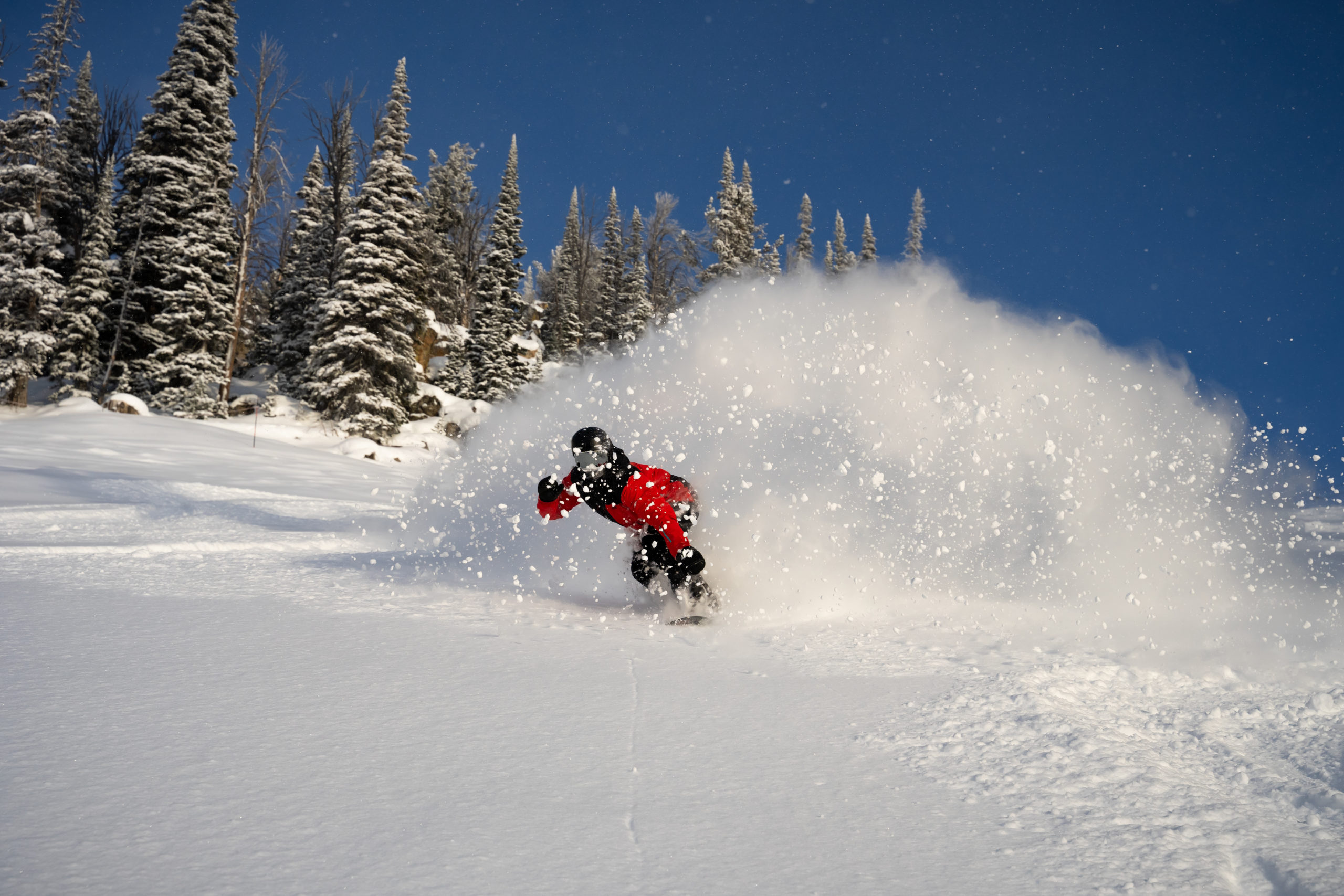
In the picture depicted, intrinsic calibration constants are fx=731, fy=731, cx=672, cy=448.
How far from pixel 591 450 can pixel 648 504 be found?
0.55m

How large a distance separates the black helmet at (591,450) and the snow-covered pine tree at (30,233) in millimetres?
27181

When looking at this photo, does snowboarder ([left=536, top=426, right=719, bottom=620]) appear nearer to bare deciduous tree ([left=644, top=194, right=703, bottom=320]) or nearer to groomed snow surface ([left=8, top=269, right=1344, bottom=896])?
groomed snow surface ([left=8, top=269, right=1344, bottom=896])

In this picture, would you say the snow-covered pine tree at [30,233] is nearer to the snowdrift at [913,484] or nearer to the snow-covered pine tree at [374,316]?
the snow-covered pine tree at [374,316]

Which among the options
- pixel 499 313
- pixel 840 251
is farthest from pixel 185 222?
pixel 840 251

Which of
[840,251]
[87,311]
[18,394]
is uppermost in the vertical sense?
[840,251]

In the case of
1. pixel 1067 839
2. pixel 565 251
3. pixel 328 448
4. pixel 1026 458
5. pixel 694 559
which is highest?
pixel 565 251

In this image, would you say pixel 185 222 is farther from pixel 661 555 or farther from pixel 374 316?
pixel 661 555

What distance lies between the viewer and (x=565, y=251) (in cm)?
5547

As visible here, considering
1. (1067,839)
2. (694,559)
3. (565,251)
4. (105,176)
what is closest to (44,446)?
(694,559)

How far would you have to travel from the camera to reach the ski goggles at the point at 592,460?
194 inches

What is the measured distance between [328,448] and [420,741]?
23.1 m

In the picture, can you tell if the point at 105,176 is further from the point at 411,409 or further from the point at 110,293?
→ the point at 411,409

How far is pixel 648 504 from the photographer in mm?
5047

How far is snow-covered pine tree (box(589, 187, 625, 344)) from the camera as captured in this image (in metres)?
49.1
